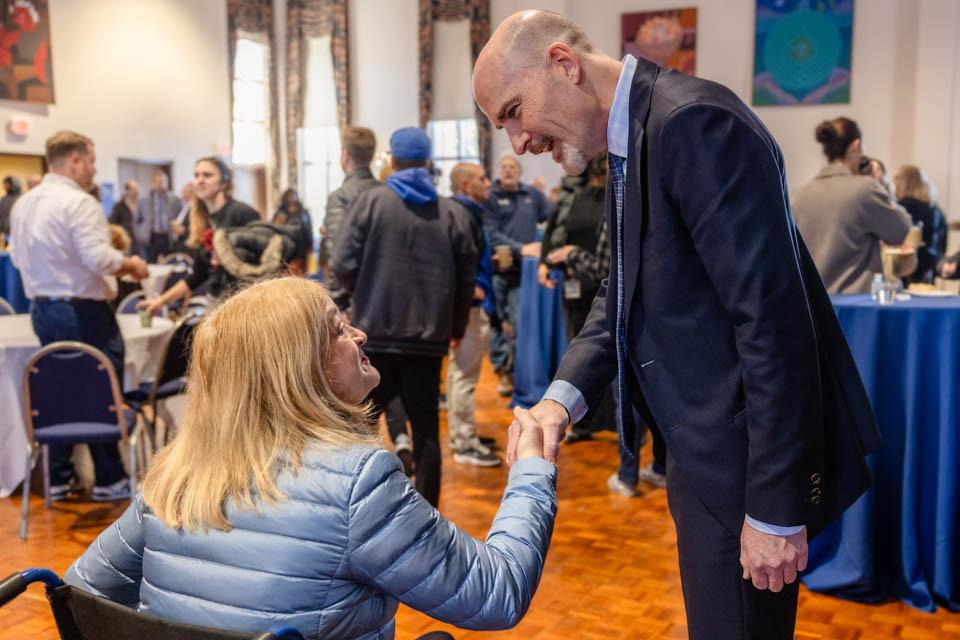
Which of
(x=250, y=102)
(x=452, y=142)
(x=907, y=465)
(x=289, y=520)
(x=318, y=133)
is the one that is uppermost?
(x=250, y=102)

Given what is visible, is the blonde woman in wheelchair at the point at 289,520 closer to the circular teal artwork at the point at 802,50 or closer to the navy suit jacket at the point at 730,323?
the navy suit jacket at the point at 730,323

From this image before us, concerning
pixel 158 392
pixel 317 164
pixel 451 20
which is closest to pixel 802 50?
pixel 451 20

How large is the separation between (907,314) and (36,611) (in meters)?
2.98

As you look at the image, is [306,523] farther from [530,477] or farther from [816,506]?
[816,506]

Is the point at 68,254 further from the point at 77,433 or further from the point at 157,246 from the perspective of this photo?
the point at 157,246

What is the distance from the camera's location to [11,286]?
7402 millimetres

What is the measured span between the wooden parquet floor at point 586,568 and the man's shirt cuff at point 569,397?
4.81 ft

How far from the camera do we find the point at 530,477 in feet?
4.63

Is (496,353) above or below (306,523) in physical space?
below

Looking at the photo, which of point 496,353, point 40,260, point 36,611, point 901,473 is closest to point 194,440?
point 36,611

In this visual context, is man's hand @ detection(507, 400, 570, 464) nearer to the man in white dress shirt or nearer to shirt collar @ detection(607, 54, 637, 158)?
shirt collar @ detection(607, 54, 637, 158)

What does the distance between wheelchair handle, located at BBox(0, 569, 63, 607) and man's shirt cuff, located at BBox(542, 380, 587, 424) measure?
31.1 inches

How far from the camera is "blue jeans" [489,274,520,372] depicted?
6.82m

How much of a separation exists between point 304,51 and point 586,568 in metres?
13.7
